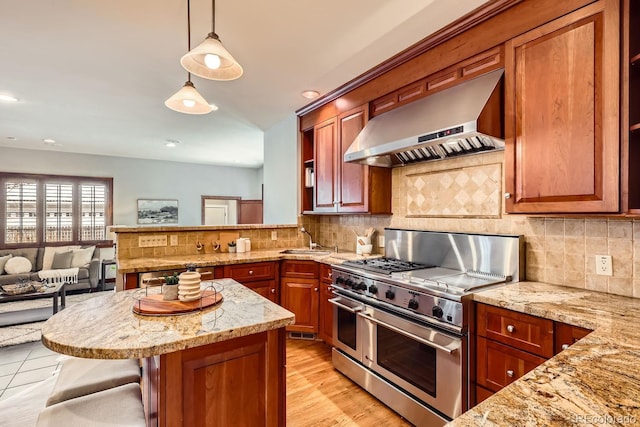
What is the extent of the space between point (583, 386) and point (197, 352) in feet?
3.92

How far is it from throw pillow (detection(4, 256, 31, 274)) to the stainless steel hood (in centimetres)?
581

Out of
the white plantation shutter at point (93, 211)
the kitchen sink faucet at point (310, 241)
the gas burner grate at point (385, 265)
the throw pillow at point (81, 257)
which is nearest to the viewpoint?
the gas burner grate at point (385, 265)

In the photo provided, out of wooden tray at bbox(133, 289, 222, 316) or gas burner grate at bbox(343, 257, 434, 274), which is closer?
wooden tray at bbox(133, 289, 222, 316)

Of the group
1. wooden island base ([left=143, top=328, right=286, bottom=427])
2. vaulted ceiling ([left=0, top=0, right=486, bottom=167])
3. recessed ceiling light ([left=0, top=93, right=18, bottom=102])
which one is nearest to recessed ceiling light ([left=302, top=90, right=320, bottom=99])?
vaulted ceiling ([left=0, top=0, right=486, bottom=167])

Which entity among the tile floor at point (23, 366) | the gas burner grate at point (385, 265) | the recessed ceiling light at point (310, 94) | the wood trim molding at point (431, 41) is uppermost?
the recessed ceiling light at point (310, 94)

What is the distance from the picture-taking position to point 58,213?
6094 millimetres

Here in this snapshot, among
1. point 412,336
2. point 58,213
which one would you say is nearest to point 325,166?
point 412,336

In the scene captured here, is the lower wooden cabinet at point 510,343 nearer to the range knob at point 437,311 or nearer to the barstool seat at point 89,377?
the range knob at point 437,311

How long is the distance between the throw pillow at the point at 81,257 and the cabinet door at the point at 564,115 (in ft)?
21.8

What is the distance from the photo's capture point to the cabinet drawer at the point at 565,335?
4.29 ft

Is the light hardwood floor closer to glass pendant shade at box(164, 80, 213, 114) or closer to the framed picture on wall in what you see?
glass pendant shade at box(164, 80, 213, 114)

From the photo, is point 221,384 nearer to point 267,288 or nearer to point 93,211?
point 267,288

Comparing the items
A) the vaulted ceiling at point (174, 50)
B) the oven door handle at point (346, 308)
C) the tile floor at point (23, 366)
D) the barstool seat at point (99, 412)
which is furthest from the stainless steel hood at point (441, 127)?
the tile floor at point (23, 366)

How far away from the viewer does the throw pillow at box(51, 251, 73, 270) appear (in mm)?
5496
